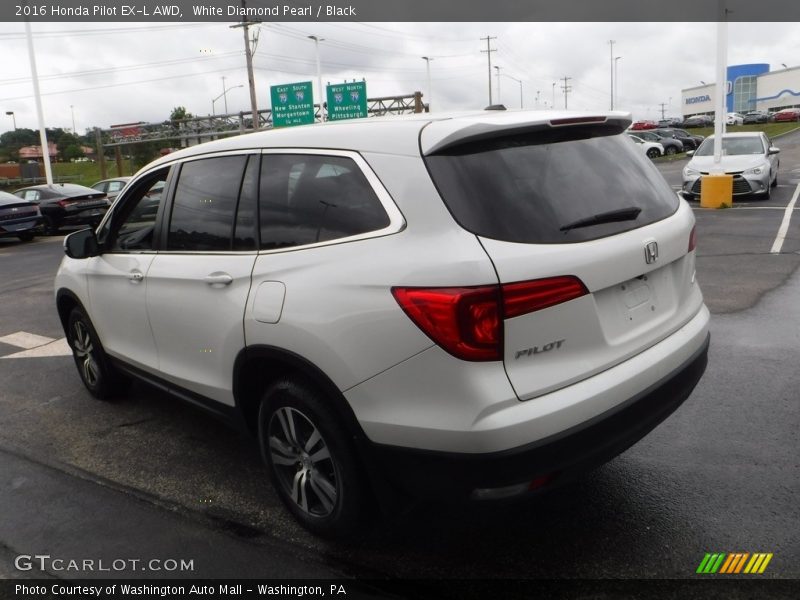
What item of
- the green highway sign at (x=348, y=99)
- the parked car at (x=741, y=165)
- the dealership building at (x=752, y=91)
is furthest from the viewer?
the dealership building at (x=752, y=91)

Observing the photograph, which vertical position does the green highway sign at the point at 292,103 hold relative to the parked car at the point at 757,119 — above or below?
above

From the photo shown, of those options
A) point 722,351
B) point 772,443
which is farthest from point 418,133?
point 722,351

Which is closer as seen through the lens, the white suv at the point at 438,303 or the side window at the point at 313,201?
the white suv at the point at 438,303

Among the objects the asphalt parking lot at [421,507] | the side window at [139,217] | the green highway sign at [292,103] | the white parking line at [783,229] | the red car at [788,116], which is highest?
the green highway sign at [292,103]

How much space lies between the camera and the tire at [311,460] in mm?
2748

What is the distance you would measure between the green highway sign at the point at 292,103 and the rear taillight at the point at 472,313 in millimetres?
39719

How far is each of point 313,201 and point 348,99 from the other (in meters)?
40.1

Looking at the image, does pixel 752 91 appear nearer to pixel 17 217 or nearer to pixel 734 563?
pixel 17 217

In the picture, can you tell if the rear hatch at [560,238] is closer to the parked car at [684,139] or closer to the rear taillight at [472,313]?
the rear taillight at [472,313]

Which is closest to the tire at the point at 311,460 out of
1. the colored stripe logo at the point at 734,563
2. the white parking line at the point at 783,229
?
the colored stripe logo at the point at 734,563

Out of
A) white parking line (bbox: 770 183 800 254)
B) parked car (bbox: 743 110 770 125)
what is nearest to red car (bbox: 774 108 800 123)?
parked car (bbox: 743 110 770 125)

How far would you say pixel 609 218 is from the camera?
2.74 metres

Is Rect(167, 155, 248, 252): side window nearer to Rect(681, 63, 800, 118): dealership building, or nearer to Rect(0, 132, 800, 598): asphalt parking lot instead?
Rect(0, 132, 800, 598): asphalt parking lot

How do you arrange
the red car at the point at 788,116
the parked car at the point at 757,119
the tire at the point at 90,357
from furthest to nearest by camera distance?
1. the parked car at the point at 757,119
2. the red car at the point at 788,116
3. the tire at the point at 90,357
